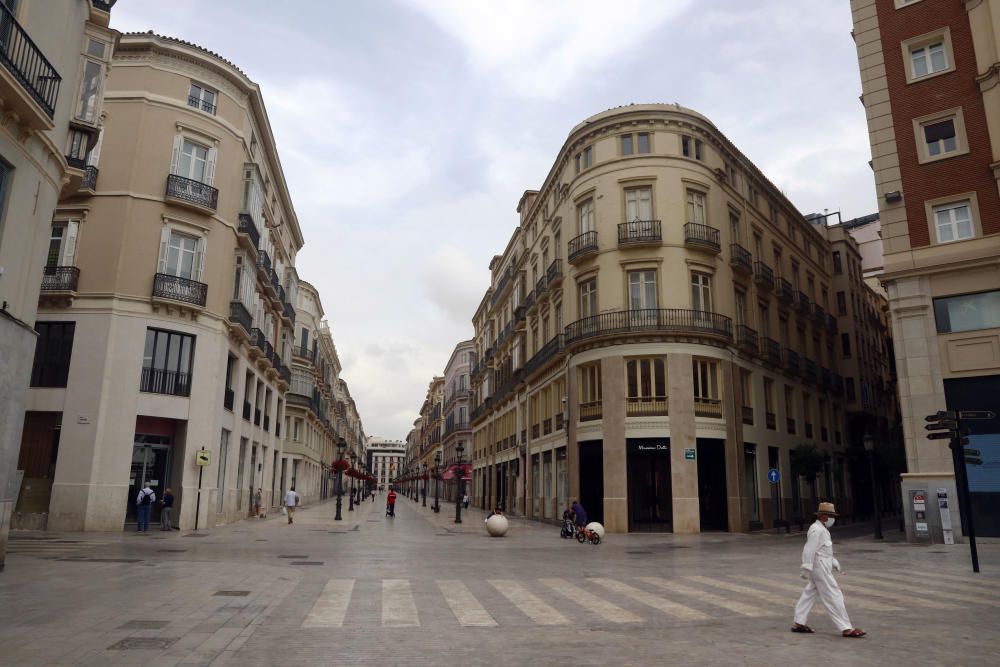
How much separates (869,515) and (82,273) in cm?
4875

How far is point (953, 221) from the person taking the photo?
22922mm

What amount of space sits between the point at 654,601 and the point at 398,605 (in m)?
4.00

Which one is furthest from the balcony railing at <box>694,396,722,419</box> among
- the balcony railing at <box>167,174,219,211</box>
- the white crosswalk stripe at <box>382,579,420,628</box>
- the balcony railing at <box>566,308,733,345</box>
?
the balcony railing at <box>167,174,219,211</box>

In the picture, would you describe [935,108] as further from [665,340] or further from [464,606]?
[464,606]

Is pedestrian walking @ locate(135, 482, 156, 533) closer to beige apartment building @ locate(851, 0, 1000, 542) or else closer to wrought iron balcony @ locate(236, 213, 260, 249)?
wrought iron balcony @ locate(236, 213, 260, 249)

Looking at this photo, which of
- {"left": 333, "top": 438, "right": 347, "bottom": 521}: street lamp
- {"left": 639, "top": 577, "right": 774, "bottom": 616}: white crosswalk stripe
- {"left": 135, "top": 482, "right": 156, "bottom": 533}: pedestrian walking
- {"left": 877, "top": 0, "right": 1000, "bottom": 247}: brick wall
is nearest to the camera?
{"left": 639, "top": 577, "right": 774, "bottom": 616}: white crosswalk stripe

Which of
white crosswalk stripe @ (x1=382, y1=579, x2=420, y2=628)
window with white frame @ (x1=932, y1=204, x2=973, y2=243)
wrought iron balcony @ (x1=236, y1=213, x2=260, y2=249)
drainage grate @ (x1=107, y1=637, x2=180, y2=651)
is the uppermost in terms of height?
wrought iron balcony @ (x1=236, y1=213, x2=260, y2=249)

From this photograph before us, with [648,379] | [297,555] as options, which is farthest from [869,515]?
[297,555]

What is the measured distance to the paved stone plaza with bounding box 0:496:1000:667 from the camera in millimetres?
7125

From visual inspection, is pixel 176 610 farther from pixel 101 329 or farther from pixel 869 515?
pixel 869 515

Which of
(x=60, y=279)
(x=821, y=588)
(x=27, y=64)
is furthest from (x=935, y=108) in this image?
(x=60, y=279)

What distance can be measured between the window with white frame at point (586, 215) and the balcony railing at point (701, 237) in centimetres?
454

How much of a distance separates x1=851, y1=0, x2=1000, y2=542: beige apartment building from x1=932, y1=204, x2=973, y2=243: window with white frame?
33mm

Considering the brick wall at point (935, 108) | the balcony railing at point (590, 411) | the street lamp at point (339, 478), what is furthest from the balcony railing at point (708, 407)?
the street lamp at point (339, 478)
